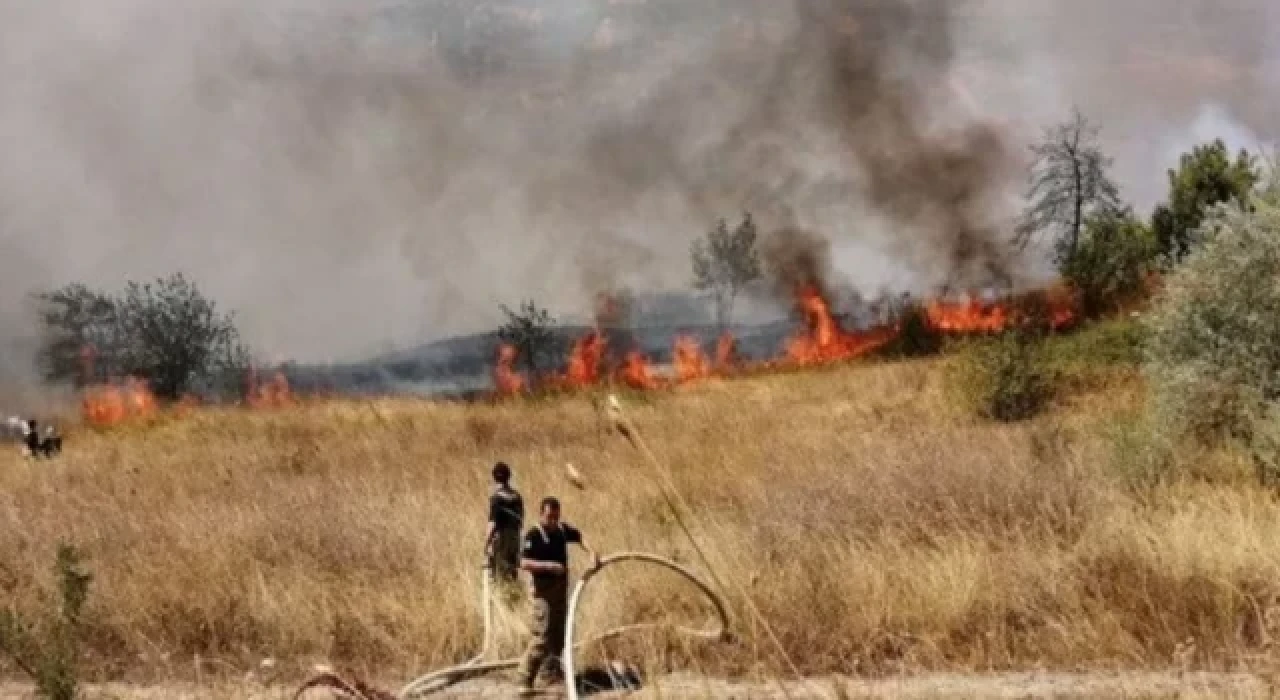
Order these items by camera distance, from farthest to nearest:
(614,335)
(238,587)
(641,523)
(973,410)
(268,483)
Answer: (614,335)
(973,410)
(268,483)
(641,523)
(238,587)

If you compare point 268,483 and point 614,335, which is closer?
point 268,483

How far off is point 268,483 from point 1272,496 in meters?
12.4

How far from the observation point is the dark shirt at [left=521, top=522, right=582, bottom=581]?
29.1 feet

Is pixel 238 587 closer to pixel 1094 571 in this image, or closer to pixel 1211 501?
pixel 1094 571

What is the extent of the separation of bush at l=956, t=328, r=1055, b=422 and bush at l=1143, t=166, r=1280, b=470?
7.49m

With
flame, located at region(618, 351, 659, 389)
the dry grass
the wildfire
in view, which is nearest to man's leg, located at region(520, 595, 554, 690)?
the dry grass

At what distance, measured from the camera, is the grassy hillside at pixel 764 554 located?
9.82 metres

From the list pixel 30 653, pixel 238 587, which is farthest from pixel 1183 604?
pixel 30 653

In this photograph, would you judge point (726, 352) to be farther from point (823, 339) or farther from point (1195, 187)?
point (1195, 187)

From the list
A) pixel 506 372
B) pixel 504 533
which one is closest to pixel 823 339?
pixel 506 372

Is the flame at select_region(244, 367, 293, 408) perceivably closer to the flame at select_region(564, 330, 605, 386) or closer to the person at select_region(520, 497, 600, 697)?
the flame at select_region(564, 330, 605, 386)

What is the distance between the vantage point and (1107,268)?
41.0 metres

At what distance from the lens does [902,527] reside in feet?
40.5

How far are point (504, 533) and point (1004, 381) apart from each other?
1528 centimetres
